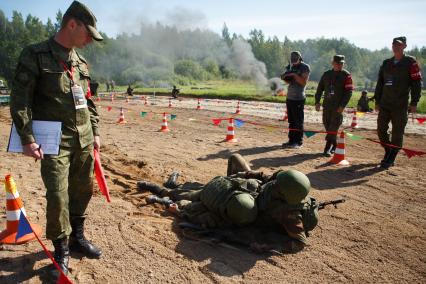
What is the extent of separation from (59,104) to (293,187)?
2.47 metres

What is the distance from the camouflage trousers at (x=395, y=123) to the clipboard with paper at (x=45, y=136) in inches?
255

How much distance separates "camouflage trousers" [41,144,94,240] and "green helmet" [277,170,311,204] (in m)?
2.04

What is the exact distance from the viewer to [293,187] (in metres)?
3.81

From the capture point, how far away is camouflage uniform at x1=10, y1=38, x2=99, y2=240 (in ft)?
9.62

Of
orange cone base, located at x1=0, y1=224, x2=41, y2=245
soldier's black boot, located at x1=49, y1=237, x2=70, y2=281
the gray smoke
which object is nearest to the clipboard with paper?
soldier's black boot, located at x1=49, y1=237, x2=70, y2=281

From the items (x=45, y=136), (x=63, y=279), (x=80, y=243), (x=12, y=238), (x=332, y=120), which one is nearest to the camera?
(x=63, y=279)

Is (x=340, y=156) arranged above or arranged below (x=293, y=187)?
below

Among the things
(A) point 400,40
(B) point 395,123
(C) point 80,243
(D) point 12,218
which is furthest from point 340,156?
(D) point 12,218

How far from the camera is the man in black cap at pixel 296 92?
873cm

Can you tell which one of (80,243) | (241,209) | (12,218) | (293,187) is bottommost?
(80,243)

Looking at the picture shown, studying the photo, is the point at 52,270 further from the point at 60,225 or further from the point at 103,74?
the point at 103,74

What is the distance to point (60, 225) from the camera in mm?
3139

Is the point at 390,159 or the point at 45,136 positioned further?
the point at 390,159

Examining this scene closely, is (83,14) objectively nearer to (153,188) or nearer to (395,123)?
(153,188)
